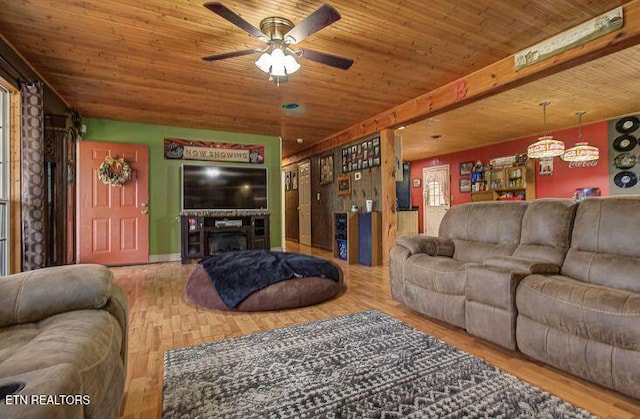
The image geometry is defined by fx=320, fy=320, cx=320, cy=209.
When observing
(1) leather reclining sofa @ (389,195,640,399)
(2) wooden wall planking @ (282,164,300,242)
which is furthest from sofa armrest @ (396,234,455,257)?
(2) wooden wall planking @ (282,164,300,242)

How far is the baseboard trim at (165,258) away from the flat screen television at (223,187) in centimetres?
89

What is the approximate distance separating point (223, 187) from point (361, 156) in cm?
258

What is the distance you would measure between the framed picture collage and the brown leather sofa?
4.56 m

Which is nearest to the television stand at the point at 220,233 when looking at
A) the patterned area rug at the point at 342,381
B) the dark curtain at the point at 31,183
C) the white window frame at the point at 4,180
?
the dark curtain at the point at 31,183

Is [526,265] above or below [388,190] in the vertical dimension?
below

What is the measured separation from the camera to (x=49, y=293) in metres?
1.29

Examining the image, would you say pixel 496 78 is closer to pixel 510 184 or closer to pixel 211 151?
pixel 510 184

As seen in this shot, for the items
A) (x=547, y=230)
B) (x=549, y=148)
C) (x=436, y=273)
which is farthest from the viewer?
(x=549, y=148)

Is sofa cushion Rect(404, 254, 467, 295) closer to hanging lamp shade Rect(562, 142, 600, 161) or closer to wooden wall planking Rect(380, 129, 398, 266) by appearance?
wooden wall planking Rect(380, 129, 398, 266)

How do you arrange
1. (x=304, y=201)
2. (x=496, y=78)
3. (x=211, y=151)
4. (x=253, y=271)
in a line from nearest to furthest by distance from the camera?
(x=253, y=271), (x=496, y=78), (x=211, y=151), (x=304, y=201)

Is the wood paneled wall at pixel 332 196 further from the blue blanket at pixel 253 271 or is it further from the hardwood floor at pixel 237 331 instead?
the blue blanket at pixel 253 271

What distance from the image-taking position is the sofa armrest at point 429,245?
2.90 m

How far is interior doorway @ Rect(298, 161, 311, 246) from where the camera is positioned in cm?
776

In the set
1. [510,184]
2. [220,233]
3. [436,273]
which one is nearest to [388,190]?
[436,273]
